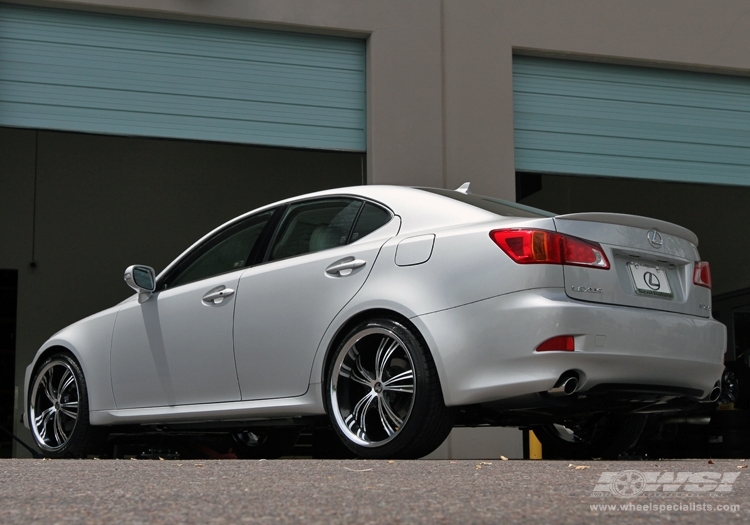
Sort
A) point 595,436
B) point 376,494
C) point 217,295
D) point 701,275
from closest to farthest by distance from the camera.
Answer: point 376,494, point 701,275, point 217,295, point 595,436

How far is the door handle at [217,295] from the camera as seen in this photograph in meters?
5.90

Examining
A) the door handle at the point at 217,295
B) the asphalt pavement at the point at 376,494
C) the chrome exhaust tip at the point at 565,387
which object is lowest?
the asphalt pavement at the point at 376,494

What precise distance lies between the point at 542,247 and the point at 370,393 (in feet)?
3.60

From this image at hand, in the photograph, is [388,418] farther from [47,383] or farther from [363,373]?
[47,383]

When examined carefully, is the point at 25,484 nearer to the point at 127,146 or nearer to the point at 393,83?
the point at 393,83

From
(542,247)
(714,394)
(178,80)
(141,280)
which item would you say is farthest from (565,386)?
(178,80)

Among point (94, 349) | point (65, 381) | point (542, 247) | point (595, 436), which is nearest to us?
point (542, 247)

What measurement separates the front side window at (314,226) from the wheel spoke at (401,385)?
0.88 m

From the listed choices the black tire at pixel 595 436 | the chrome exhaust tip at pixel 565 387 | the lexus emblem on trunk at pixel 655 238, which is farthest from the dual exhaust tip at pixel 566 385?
the black tire at pixel 595 436

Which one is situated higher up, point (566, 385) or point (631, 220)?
point (631, 220)

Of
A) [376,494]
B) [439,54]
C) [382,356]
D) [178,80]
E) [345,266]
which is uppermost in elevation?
[439,54]

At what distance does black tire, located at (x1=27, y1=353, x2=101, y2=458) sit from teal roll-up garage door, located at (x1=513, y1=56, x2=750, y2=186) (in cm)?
462

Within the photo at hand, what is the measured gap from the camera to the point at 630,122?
33.4 ft

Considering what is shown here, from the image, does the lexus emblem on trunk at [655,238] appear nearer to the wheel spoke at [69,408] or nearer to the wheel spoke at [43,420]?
the wheel spoke at [69,408]
